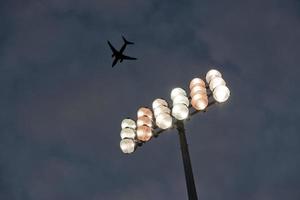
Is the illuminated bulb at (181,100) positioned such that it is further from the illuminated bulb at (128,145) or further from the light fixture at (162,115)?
the illuminated bulb at (128,145)

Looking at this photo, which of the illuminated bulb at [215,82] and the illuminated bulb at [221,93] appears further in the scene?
the illuminated bulb at [215,82]

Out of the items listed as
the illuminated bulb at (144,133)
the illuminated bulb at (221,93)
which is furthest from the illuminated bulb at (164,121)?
the illuminated bulb at (221,93)

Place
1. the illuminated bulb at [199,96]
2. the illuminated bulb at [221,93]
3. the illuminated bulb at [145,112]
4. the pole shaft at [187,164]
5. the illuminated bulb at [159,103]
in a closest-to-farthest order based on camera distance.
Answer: the pole shaft at [187,164]
the illuminated bulb at [221,93]
the illuminated bulb at [199,96]
the illuminated bulb at [159,103]
the illuminated bulb at [145,112]

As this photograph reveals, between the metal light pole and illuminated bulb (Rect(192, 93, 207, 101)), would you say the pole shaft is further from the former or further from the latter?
illuminated bulb (Rect(192, 93, 207, 101))

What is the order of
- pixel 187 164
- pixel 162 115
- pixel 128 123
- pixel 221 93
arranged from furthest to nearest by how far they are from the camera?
pixel 128 123
pixel 162 115
pixel 221 93
pixel 187 164

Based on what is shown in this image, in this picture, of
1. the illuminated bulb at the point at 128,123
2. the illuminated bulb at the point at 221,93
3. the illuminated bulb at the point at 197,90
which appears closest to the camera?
the illuminated bulb at the point at 221,93

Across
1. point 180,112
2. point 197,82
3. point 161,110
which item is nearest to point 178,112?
point 180,112

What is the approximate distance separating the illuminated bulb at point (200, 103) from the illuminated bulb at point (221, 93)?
0.26m

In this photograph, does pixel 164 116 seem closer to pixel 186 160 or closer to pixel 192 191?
pixel 186 160

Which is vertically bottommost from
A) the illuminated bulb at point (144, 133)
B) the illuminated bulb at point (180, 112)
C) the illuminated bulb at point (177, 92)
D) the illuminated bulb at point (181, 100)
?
the illuminated bulb at point (144, 133)

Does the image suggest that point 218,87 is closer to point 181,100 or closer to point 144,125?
point 181,100

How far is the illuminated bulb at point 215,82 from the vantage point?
347 inches

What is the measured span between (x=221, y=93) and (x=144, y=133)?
2102 mm

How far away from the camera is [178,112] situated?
8672mm
